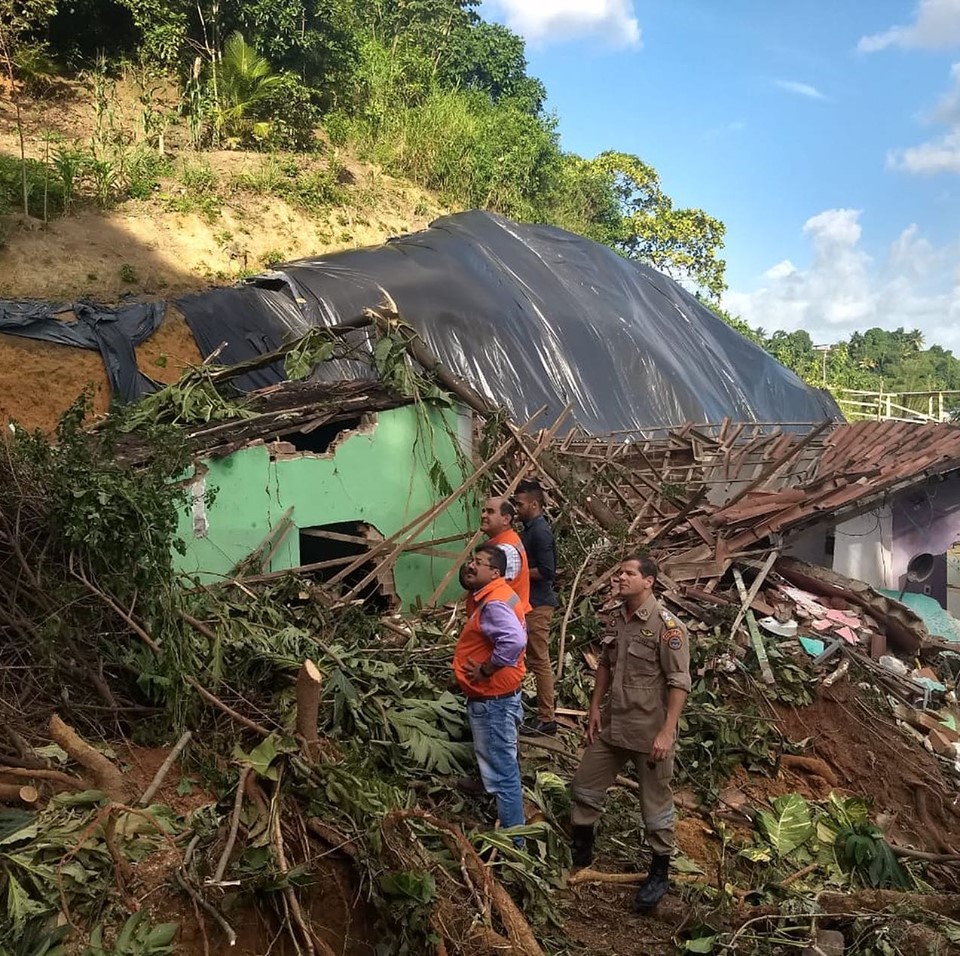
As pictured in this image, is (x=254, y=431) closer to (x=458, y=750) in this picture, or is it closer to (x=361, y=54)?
(x=458, y=750)

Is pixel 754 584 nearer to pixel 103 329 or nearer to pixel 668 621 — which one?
pixel 668 621

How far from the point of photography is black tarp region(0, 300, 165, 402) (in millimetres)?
9648

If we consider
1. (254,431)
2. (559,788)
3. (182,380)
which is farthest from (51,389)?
(559,788)

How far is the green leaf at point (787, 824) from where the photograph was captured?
5.05m

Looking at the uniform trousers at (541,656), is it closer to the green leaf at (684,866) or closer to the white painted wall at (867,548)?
the green leaf at (684,866)

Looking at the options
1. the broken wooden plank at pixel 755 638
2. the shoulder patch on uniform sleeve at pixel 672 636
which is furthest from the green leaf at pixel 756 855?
the broken wooden plank at pixel 755 638

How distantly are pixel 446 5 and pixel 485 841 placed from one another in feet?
89.1

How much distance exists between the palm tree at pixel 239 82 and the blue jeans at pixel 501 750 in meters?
16.8

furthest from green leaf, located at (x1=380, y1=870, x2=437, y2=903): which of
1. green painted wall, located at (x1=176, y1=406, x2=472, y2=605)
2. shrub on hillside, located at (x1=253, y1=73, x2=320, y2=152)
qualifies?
shrub on hillside, located at (x1=253, y1=73, x2=320, y2=152)

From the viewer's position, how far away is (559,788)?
492cm

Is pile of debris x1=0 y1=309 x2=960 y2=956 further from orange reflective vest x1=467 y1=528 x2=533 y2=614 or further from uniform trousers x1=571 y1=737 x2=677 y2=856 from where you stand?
orange reflective vest x1=467 y1=528 x2=533 y2=614

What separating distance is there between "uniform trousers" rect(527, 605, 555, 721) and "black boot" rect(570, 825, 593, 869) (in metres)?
1.25

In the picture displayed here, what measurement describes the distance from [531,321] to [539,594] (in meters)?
8.86

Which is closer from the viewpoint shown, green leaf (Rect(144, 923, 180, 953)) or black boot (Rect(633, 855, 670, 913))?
green leaf (Rect(144, 923, 180, 953))
